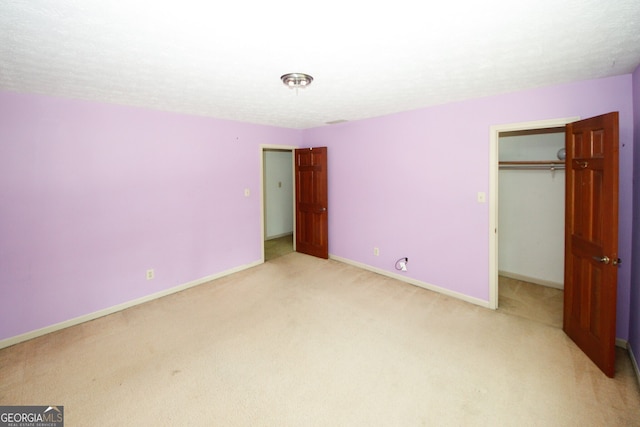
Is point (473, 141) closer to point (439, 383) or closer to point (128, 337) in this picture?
point (439, 383)

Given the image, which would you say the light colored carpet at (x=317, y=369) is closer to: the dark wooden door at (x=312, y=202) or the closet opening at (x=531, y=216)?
the closet opening at (x=531, y=216)

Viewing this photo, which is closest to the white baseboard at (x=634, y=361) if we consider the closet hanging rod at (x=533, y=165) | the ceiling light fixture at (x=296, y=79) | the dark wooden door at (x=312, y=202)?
the closet hanging rod at (x=533, y=165)

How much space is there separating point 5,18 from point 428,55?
8.03 feet

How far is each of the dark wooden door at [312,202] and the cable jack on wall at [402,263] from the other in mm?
1415

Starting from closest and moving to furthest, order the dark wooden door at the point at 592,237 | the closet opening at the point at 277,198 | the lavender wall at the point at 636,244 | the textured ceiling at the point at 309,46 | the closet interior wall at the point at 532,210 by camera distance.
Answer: the textured ceiling at the point at 309,46, the dark wooden door at the point at 592,237, the lavender wall at the point at 636,244, the closet interior wall at the point at 532,210, the closet opening at the point at 277,198

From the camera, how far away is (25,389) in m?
2.12

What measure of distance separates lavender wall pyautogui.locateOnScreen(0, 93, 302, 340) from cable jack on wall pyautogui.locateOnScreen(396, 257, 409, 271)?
2.58 meters

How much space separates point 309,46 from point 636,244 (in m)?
2.98

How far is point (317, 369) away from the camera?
2.29 m

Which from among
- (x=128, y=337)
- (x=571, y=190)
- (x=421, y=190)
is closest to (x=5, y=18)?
(x=128, y=337)

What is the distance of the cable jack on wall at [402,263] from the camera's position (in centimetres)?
404

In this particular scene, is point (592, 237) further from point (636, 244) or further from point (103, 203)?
point (103, 203)

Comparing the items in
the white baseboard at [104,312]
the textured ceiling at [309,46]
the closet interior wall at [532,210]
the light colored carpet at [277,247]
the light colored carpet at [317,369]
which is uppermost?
the textured ceiling at [309,46]

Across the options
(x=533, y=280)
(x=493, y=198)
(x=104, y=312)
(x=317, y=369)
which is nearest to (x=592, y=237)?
(x=493, y=198)
